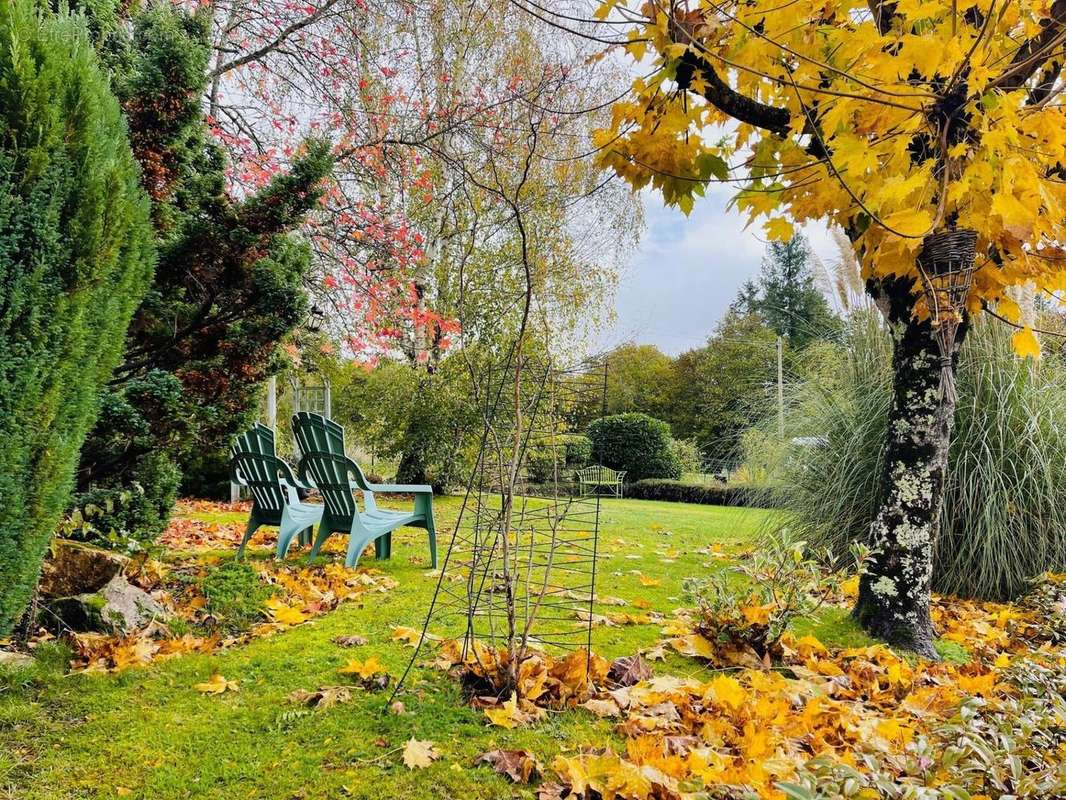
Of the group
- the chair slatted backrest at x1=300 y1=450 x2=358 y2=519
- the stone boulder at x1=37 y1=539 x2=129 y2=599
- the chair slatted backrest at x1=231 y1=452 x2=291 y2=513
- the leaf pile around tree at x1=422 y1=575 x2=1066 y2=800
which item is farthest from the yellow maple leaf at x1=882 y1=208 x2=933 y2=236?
the chair slatted backrest at x1=231 y1=452 x2=291 y2=513

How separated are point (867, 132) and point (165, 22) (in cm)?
330

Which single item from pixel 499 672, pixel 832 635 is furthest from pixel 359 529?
pixel 832 635

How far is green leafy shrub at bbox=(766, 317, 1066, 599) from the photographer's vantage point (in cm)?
387

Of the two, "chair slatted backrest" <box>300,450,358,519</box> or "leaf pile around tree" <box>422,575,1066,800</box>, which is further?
"chair slatted backrest" <box>300,450,358,519</box>

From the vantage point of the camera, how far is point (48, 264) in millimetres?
2045

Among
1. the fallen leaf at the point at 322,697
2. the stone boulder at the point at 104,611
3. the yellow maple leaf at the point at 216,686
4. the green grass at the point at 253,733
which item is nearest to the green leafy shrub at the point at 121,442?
the stone boulder at the point at 104,611

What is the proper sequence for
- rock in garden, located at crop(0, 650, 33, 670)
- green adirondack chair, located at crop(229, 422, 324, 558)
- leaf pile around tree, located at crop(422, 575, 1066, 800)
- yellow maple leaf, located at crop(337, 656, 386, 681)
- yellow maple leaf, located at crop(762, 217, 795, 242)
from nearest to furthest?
leaf pile around tree, located at crop(422, 575, 1066, 800) < rock in garden, located at crop(0, 650, 33, 670) < yellow maple leaf, located at crop(337, 656, 386, 681) < yellow maple leaf, located at crop(762, 217, 795, 242) < green adirondack chair, located at crop(229, 422, 324, 558)

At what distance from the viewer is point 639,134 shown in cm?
252

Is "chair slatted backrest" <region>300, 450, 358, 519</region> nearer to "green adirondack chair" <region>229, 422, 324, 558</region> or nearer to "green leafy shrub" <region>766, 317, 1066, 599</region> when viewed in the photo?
"green adirondack chair" <region>229, 422, 324, 558</region>

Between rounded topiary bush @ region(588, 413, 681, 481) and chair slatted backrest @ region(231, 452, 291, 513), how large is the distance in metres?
12.7

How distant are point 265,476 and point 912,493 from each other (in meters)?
3.99

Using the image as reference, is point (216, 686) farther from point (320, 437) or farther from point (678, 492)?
point (678, 492)

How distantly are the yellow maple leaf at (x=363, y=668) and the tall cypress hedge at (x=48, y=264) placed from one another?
111 cm

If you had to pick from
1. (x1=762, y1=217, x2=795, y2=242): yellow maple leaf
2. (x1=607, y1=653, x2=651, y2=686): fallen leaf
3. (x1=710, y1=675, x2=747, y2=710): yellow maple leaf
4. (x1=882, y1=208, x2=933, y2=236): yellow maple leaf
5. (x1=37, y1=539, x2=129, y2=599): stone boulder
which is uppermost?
(x1=762, y1=217, x2=795, y2=242): yellow maple leaf
